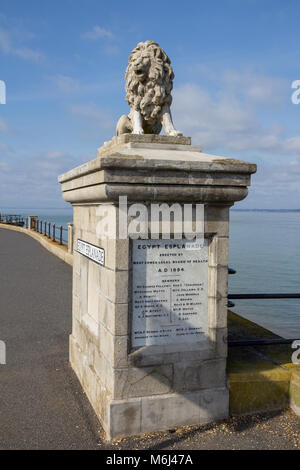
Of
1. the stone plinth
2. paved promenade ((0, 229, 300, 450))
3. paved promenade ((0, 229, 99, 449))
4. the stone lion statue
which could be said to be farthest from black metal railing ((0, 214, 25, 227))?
the stone plinth

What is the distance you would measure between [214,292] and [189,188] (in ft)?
3.41

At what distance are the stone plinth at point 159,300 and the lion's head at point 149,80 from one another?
42.6 inches

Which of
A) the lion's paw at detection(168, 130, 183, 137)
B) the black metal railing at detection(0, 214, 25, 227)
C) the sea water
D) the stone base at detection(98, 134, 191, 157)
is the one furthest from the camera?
the black metal railing at detection(0, 214, 25, 227)

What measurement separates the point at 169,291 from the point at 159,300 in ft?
0.41

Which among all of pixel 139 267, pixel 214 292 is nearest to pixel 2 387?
pixel 139 267

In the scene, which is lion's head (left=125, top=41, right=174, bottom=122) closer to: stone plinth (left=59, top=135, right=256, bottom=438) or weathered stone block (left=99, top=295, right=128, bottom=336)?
stone plinth (left=59, top=135, right=256, bottom=438)

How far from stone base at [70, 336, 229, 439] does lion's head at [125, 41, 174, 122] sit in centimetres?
318

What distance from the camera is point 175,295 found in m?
3.91

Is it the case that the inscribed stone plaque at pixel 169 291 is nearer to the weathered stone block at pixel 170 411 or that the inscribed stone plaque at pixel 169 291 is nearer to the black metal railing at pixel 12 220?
the weathered stone block at pixel 170 411

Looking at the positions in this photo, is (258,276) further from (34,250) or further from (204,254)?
(204,254)

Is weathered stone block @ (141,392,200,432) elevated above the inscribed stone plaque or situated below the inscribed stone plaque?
below

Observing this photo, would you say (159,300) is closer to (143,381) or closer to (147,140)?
(143,381)

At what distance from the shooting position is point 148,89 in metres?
5.10

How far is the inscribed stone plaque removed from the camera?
3791 millimetres
